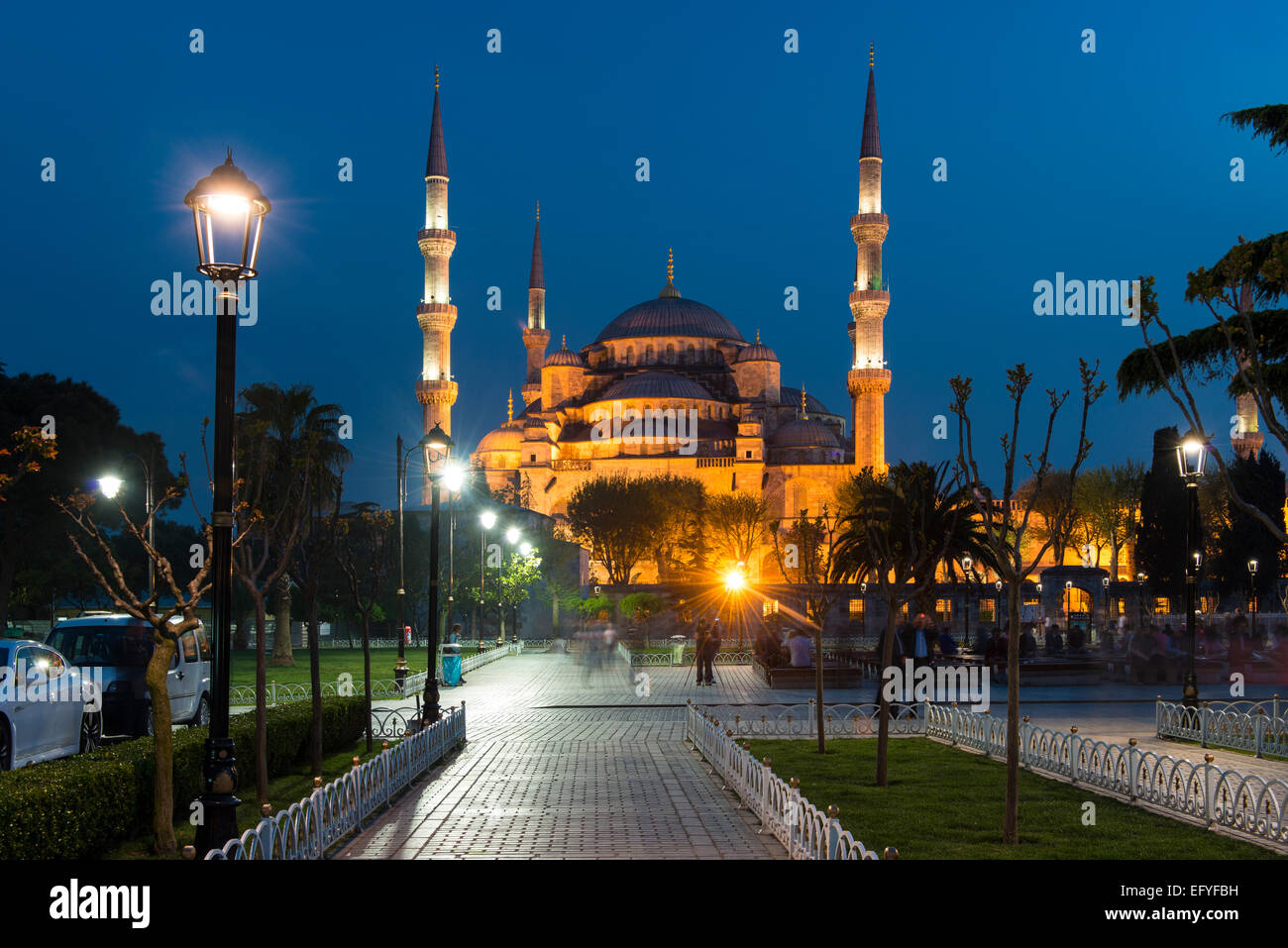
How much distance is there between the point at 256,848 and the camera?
6.19 meters

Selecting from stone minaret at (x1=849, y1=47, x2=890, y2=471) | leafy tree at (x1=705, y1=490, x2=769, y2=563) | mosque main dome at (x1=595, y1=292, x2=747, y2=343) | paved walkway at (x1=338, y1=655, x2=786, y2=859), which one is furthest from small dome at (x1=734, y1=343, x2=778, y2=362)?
paved walkway at (x1=338, y1=655, x2=786, y2=859)

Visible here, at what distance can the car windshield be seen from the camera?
→ 13.1 metres

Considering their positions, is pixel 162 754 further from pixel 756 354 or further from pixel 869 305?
pixel 756 354

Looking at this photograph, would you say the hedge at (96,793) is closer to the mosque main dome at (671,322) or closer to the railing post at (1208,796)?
the railing post at (1208,796)

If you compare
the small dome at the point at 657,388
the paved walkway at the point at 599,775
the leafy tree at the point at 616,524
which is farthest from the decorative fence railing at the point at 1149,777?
the small dome at the point at 657,388

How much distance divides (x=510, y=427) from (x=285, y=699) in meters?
61.3

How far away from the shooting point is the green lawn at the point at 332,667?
82.7ft

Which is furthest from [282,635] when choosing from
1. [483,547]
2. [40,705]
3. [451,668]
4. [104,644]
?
[40,705]

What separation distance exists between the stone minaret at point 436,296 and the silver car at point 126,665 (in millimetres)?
51030

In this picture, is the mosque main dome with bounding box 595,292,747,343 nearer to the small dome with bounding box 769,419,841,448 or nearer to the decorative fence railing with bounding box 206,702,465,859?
the small dome with bounding box 769,419,841,448

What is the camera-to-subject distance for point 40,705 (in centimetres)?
980

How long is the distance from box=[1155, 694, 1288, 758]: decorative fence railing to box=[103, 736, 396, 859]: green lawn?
9.39m

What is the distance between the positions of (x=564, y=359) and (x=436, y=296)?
19685 millimetres
